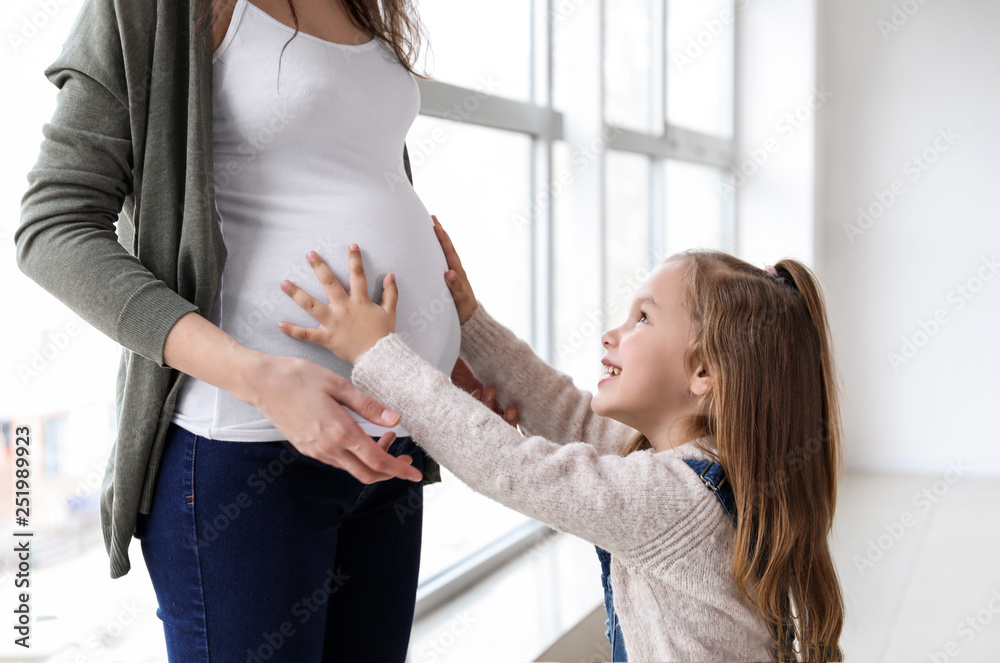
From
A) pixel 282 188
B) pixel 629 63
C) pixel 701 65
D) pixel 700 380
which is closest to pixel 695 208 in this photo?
pixel 701 65

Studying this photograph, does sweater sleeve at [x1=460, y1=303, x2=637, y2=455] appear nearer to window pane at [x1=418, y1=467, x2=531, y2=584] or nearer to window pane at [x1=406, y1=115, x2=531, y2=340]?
window pane at [x1=418, y1=467, x2=531, y2=584]

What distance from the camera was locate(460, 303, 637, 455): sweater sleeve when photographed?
1.32m

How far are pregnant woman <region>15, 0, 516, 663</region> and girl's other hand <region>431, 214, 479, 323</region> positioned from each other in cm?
20

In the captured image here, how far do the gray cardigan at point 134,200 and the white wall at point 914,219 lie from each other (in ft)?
15.0

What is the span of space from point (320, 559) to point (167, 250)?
37cm

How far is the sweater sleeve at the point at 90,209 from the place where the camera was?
0.79m

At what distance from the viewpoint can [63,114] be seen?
81cm

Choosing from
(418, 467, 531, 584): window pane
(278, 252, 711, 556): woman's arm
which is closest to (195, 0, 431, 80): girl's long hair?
(278, 252, 711, 556): woman's arm

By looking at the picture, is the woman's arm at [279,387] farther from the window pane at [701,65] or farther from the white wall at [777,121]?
the white wall at [777,121]

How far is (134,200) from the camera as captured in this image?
922 millimetres

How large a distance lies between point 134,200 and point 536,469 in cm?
55

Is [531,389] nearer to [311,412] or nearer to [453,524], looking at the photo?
[311,412]

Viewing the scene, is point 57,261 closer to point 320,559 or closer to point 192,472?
point 192,472

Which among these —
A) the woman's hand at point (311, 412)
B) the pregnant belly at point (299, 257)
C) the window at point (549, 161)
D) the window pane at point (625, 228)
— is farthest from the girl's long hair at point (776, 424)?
the window pane at point (625, 228)
